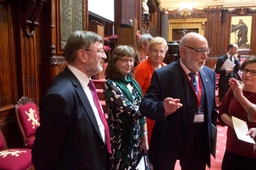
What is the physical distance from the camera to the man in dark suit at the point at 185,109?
1658mm

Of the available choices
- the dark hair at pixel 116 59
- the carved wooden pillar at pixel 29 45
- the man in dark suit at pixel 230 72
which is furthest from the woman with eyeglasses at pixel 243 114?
the man in dark suit at pixel 230 72

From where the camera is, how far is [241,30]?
11.2 m

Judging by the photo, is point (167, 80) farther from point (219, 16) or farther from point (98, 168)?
point (219, 16)

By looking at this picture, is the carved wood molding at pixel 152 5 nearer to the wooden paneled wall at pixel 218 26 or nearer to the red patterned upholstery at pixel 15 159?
the wooden paneled wall at pixel 218 26

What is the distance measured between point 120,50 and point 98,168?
1066 mm

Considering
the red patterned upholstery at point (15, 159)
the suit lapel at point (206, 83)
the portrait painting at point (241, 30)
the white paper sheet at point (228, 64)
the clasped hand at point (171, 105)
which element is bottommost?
the red patterned upholstery at point (15, 159)

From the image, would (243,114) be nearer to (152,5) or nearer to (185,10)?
(152,5)

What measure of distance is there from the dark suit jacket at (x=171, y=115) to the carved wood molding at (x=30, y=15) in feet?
5.58

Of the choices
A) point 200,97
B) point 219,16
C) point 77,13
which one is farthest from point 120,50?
point 219,16

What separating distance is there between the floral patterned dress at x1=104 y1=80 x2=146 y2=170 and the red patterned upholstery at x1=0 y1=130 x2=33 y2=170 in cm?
72

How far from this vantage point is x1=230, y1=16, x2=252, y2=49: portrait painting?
11.1 m


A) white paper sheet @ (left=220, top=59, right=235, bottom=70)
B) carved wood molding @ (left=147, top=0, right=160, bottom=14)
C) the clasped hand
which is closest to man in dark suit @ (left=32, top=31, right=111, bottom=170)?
the clasped hand

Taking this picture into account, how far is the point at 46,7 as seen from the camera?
3.13 metres

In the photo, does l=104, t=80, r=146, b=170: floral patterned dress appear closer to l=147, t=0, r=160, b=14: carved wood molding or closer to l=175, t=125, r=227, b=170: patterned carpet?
l=175, t=125, r=227, b=170: patterned carpet
